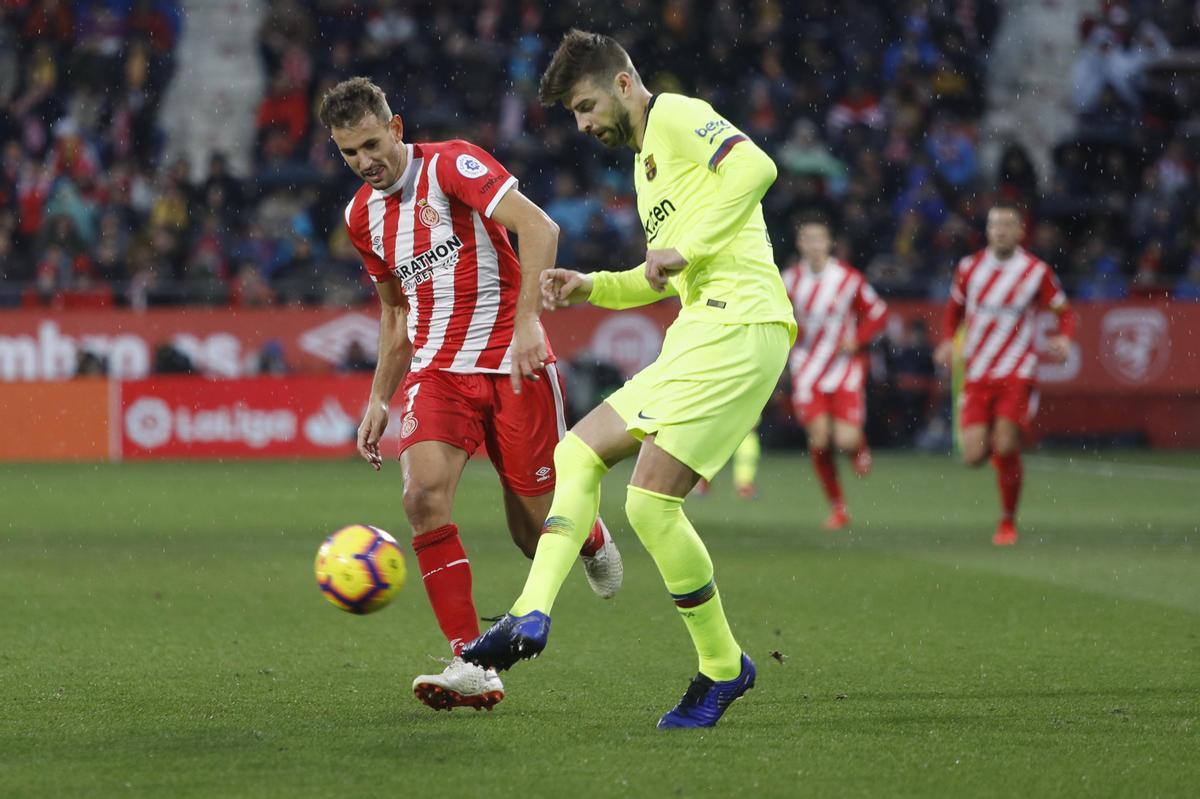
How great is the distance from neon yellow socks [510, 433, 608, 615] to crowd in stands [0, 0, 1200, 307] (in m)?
14.3

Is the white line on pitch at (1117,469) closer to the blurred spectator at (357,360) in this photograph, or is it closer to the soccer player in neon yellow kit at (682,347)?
the blurred spectator at (357,360)

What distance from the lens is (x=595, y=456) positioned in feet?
17.5

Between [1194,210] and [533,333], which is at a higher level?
[533,333]

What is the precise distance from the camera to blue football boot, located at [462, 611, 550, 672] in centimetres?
502

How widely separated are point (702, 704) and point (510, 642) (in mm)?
729

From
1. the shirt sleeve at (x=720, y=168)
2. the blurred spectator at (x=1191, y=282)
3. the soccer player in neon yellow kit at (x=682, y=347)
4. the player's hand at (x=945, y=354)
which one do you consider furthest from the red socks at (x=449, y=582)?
the blurred spectator at (x=1191, y=282)

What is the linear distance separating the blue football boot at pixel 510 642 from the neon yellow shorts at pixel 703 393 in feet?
2.22

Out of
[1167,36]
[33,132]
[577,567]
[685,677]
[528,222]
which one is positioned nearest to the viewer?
[528,222]

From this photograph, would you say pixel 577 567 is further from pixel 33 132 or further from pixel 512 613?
pixel 33 132

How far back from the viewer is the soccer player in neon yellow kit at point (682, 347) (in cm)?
529

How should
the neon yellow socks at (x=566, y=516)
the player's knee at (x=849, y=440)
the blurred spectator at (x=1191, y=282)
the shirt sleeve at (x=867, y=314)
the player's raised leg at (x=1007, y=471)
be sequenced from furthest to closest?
the blurred spectator at (x=1191, y=282), the shirt sleeve at (x=867, y=314), the player's knee at (x=849, y=440), the player's raised leg at (x=1007, y=471), the neon yellow socks at (x=566, y=516)

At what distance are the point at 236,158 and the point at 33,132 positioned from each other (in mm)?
2576

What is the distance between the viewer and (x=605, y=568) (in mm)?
6336

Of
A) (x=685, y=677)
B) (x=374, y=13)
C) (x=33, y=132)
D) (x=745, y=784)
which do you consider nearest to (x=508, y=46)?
(x=374, y=13)
